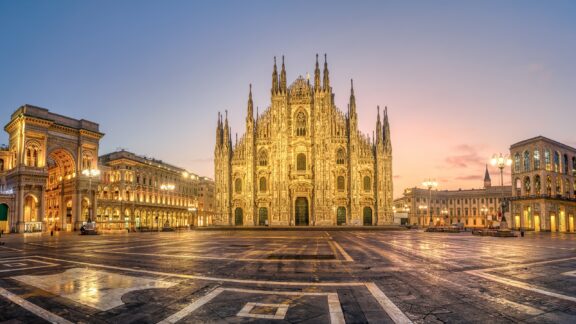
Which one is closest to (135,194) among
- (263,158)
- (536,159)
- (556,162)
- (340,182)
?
(263,158)

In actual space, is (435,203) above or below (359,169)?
below

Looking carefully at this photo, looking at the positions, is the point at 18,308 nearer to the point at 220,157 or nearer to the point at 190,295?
→ the point at 190,295

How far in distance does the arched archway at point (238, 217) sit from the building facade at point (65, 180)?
6.99m

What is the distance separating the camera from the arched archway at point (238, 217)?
206 feet

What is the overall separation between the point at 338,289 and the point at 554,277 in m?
5.92

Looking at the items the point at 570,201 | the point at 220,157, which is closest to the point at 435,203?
the point at 570,201

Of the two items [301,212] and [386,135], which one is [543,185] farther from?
[301,212]

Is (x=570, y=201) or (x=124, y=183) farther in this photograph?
(x=124, y=183)

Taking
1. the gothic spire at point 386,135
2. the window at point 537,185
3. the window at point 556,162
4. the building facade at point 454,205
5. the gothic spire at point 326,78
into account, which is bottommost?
the building facade at point 454,205

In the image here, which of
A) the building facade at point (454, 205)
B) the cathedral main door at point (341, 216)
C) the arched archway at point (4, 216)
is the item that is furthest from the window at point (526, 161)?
the arched archway at point (4, 216)

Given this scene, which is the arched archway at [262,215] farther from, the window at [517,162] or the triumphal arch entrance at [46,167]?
the window at [517,162]

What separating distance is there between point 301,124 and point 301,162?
6470mm

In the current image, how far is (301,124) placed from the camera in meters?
63.1

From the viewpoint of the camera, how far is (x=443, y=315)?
575 cm
